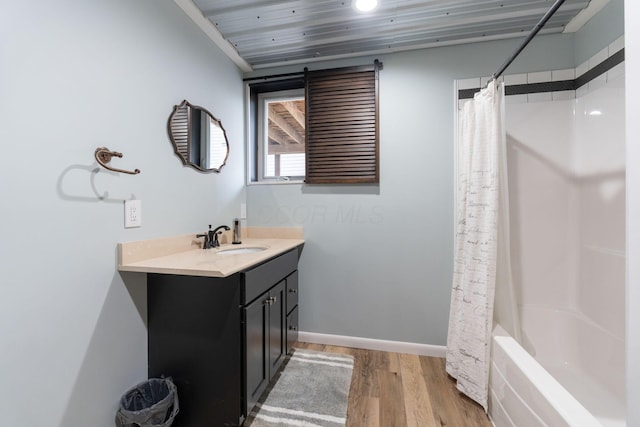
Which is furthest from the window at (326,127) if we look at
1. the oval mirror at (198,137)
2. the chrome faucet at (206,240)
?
the chrome faucet at (206,240)

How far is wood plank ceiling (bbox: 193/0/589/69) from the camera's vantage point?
5.30 ft

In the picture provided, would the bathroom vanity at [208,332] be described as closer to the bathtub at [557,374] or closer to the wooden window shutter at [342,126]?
the wooden window shutter at [342,126]

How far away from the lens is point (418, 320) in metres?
2.09

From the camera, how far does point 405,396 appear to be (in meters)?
1.63

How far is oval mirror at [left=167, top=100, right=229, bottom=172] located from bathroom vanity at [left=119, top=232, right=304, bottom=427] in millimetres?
673

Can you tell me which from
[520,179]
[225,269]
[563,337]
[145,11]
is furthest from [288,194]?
[563,337]

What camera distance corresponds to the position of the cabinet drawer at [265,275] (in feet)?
4.27

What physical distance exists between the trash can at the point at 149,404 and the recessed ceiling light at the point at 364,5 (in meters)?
2.31

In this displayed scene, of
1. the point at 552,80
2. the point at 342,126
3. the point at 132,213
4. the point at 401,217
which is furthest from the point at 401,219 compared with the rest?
the point at 132,213

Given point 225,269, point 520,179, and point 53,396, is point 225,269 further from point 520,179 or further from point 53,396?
point 520,179

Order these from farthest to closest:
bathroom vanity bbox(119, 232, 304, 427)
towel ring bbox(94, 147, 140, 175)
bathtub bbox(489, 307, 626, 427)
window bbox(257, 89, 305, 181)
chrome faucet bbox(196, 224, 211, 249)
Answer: window bbox(257, 89, 305, 181) < chrome faucet bbox(196, 224, 211, 249) < bathroom vanity bbox(119, 232, 304, 427) < towel ring bbox(94, 147, 140, 175) < bathtub bbox(489, 307, 626, 427)

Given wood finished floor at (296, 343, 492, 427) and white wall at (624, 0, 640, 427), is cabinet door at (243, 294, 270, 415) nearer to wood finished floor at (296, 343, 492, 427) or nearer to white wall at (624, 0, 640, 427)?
wood finished floor at (296, 343, 492, 427)

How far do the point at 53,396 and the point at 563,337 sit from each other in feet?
8.97

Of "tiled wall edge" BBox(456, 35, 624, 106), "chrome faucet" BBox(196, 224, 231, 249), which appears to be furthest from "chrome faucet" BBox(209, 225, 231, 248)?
"tiled wall edge" BBox(456, 35, 624, 106)
